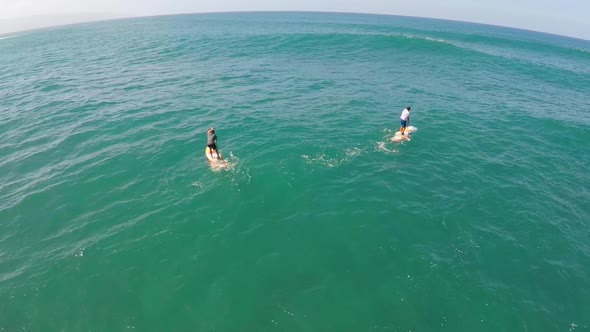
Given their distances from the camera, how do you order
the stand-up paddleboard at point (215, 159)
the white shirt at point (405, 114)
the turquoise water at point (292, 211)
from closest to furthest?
the turquoise water at point (292, 211) < the stand-up paddleboard at point (215, 159) < the white shirt at point (405, 114)

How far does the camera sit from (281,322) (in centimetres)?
1412

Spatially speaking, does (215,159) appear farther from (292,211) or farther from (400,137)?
(400,137)

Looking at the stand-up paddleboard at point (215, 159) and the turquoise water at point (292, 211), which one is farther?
the stand-up paddleboard at point (215, 159)

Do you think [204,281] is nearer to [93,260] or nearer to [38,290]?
[93,260]

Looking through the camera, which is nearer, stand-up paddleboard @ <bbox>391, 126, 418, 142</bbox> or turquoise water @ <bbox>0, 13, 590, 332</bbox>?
turquoise water @ <bbox>0, 13, 590, 332</bbox>

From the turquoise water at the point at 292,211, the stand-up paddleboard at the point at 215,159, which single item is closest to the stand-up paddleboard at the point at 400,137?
the turquoise water at the point at 292,211

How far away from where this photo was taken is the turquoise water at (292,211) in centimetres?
1500

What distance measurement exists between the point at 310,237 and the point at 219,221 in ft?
20.5

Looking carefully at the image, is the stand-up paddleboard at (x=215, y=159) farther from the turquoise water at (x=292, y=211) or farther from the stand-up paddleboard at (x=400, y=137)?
the stand-up paddleboard at (x=400, y=137)

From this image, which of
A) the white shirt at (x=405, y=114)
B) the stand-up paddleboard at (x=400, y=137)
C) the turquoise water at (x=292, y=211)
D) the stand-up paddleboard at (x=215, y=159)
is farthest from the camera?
the stand-up paddleboard at (x=400, y=137)

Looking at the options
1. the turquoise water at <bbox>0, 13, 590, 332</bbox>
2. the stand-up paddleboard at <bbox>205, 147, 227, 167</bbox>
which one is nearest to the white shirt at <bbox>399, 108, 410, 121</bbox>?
the turquoise water at <bbox>0, 13, 590, 332</bbox>

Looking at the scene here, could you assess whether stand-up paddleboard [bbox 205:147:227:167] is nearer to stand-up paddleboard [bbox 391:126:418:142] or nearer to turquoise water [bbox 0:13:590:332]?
turquoise water [bbox 0:13:590:332]

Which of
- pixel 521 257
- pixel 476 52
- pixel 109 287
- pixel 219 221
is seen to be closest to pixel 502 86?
pixel 476 52

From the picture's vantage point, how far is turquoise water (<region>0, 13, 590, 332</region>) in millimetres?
15000
